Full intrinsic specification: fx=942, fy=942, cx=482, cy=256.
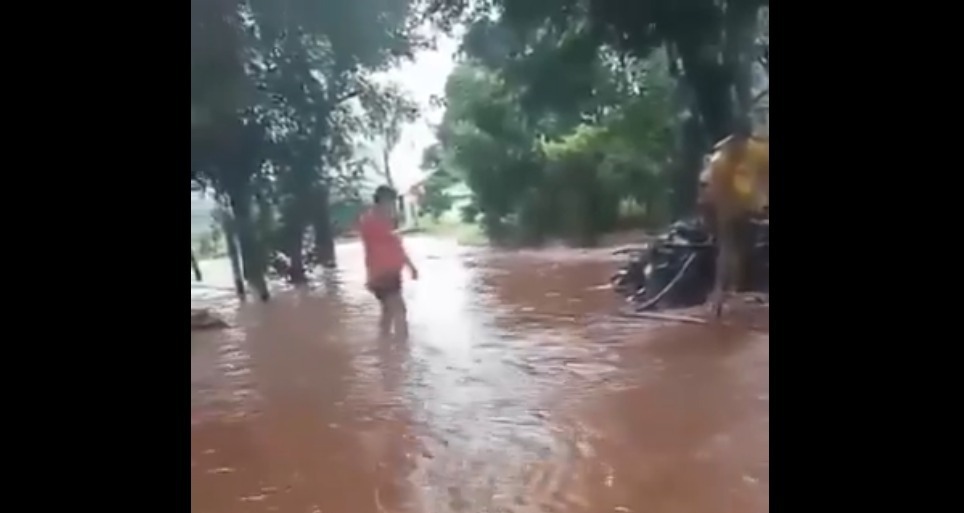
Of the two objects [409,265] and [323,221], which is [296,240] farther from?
[409,265]

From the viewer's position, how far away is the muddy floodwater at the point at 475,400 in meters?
1.33

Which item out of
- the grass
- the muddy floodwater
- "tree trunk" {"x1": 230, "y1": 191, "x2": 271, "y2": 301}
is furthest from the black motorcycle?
"tree trunk" {"x1": 230, "y1": 191, "x2": 271, "y2": 301}

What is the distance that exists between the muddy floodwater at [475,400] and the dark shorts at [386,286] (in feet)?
0.05

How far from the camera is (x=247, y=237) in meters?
1.35

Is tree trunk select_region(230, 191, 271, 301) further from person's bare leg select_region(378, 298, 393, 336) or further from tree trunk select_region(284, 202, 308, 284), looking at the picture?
person's bare leg select_region(378, 298, 393, 336)

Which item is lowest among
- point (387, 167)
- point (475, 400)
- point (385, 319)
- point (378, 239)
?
point (475, 400)

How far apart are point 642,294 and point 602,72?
0.32 metres

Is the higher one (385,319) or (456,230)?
(456,230)

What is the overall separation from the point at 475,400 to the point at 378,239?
27 cm

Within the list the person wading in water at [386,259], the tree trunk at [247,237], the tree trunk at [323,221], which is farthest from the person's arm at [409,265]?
the tree trunk at [247,237]

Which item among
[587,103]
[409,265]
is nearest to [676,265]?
[587,103]

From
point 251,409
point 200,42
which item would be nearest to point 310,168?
point 200,42

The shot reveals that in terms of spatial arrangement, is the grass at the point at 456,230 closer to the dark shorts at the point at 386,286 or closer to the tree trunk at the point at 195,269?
the dark shorts at the point at 386,286

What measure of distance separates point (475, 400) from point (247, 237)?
40 cm
